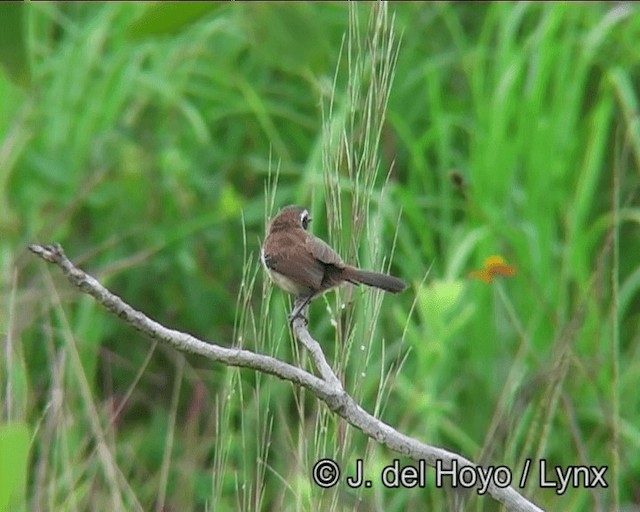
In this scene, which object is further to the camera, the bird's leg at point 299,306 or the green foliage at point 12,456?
the bird's leg at point 299,306

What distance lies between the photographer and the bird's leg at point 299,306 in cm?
125

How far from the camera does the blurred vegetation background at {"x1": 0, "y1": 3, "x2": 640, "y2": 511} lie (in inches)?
115

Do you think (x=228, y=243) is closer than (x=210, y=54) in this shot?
Yes

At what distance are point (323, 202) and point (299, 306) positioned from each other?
6.54 feet

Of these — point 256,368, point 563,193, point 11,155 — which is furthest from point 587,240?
point 256,368

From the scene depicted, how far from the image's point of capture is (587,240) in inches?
124

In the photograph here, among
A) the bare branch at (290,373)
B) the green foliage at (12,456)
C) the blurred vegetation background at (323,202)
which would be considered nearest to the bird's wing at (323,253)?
the bare branch at (290,373)

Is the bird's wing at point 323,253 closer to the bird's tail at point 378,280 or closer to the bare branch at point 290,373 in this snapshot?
the bird's tail at point 378,280

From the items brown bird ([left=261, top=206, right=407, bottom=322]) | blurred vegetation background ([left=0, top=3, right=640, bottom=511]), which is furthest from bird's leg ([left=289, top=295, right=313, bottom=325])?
blurred vegetation background ([left=0, top=3, right=640, bottom=511])

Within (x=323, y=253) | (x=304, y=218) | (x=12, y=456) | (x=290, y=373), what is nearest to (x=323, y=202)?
(x=304, y=218)

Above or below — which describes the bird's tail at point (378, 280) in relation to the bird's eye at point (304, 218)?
below

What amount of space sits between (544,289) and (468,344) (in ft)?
0.75

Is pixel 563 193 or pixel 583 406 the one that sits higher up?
pixel 563 193

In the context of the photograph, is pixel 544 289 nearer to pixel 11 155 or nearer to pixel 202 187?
pixel 202 187
